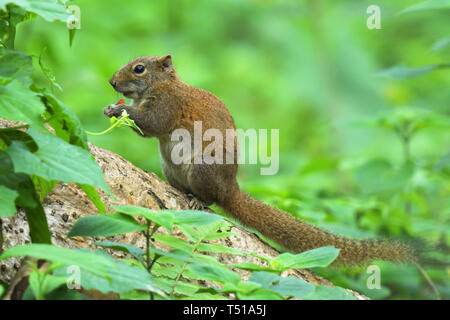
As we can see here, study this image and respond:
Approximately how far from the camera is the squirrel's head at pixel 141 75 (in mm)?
3459

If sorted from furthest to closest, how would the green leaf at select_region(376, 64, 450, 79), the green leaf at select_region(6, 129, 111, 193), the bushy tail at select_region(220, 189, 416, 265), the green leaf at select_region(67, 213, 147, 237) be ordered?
the green leaf at select_region(376, 64, 450, 79), the bushy tail at select_region(220, 189, 416, 265), the green leaf at select_region(67, 213, 147, 237), the green leaf at select_region(6, 129, 111, 193)

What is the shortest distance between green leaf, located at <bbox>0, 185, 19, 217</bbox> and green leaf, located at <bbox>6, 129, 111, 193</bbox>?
7 centimetres

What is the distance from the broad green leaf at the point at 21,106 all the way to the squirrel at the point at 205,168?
1600 millimetres

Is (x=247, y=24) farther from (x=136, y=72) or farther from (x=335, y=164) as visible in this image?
(x=136, y=72)

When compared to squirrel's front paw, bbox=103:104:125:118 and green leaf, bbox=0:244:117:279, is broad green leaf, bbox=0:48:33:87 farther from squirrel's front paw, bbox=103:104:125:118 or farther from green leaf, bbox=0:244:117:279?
squirrel's front paw, bbox=103:104:125:118

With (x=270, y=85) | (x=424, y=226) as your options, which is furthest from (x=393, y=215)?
(x=270, y=85)

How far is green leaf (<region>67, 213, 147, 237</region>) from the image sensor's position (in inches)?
52.3

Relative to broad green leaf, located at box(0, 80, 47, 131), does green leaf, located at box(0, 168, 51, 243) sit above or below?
below

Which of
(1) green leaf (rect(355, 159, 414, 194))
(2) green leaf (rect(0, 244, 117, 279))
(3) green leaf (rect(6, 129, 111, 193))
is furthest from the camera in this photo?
(1) green leaf (rect(355, 159, 414, 194))

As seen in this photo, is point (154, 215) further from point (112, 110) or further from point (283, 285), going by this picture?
point (112, 110)

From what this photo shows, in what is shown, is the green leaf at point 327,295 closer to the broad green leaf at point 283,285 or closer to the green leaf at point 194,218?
the broad green leaf at point 283,285

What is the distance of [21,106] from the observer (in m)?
1.29

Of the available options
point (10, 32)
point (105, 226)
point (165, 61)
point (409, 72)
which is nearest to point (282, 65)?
point (165, 61)

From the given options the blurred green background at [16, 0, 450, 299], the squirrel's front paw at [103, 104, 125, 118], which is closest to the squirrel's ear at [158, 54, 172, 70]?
the squirrel's front paw at [103, 104, 125, 118]
